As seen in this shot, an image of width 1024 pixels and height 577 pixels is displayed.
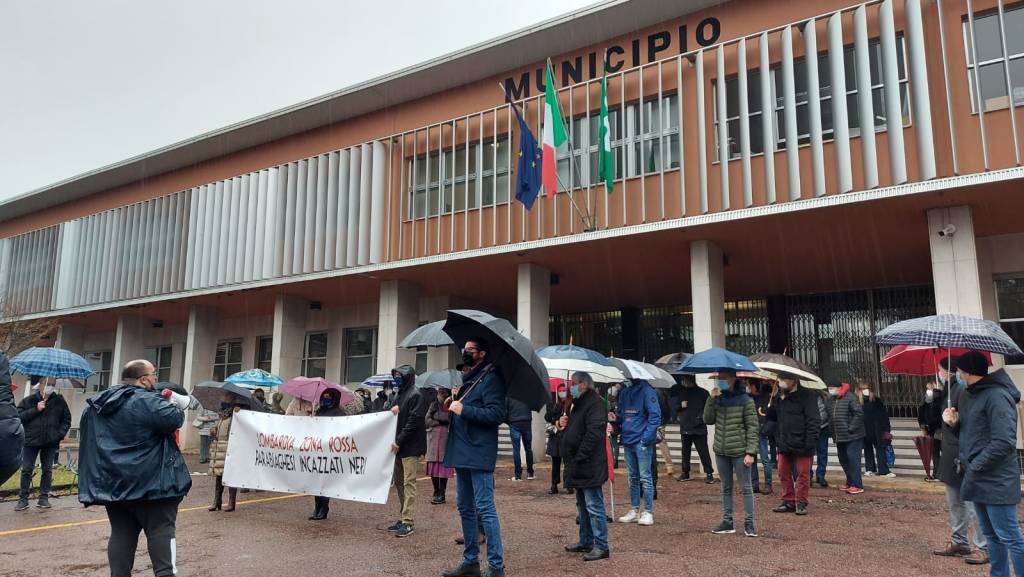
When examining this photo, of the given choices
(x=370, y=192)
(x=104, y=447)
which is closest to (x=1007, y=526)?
(x=104, y=447)

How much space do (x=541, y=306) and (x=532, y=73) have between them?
19.9 feet

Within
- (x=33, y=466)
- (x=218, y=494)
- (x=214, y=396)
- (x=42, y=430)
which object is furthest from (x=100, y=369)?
(x=218, y=494)

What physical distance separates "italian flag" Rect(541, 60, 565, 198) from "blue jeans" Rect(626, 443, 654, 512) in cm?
839

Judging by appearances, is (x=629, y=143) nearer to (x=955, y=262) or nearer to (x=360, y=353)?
(x=955, y=262)

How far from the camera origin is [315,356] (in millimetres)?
24969

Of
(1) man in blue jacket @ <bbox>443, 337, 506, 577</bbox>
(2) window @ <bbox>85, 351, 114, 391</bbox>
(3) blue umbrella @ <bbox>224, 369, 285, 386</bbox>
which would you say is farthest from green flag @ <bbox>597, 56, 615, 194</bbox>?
(2) window @ <bbox>85, 351, 114, 391</bbox>

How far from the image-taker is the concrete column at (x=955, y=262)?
40.5 ft

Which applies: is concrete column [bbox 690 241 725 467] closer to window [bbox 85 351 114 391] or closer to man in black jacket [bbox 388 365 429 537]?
man in black jacket [bbox 388 365 429 537]

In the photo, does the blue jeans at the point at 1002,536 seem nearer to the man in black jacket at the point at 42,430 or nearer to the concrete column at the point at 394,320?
the man in black jacket at the point at 42,430

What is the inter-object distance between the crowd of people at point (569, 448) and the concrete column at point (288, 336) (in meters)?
11.6

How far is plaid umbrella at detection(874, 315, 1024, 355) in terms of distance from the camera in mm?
6215

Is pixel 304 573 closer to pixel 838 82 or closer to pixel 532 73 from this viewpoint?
pixel 838 82

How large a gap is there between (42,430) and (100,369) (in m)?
25.2

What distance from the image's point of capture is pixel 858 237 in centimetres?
1480
